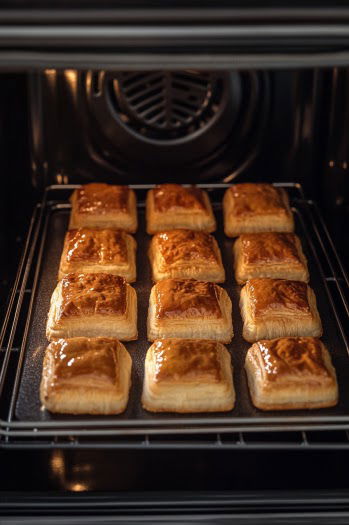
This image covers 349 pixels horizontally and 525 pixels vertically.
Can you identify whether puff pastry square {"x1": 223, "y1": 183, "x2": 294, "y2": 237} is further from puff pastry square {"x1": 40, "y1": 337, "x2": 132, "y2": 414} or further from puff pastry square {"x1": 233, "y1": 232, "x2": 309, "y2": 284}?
puff pastry square {"x1": 40, "y1": 337, "x2": 132, "y2": 414}

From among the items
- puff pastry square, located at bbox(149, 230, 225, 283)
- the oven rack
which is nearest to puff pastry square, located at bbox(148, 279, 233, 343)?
puff pastry square, located at bbox(149, 230, 225, 283)

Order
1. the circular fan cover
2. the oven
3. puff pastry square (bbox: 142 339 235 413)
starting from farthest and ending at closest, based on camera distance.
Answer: the circular fan cover
puff pastry square (bbox: 142 339 235 413)
the oven

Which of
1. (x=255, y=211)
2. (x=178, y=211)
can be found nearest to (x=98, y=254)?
(x=178, y=211)

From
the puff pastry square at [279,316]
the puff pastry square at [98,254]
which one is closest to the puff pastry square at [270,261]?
the puff pastry square at [279,316]

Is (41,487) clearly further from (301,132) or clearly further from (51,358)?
(301,132)

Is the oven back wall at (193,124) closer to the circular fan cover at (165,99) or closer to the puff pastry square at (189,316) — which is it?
the circular fan cover at (165,99)

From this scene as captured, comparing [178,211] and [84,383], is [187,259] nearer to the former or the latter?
[178,211]
